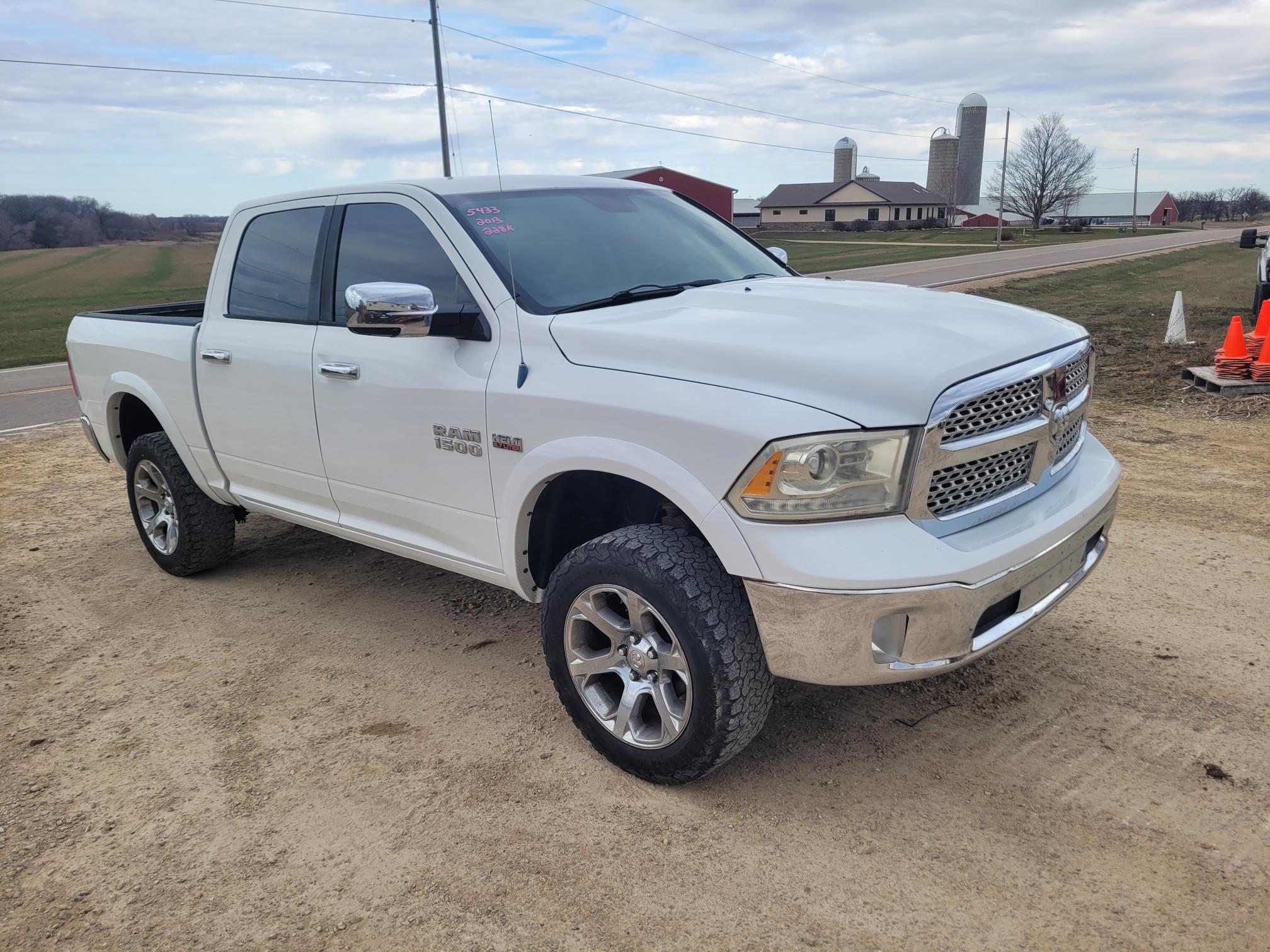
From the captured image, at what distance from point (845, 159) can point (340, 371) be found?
123219mm

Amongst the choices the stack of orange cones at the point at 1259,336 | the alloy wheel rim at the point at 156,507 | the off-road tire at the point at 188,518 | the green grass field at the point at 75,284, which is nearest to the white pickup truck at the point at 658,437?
the off-road tire at the point at 188,518

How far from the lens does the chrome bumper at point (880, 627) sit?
2660mm

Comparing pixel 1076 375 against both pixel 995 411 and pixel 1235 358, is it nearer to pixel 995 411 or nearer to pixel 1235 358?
pixel 995 411

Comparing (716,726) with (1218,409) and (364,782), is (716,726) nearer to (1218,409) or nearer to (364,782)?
(364,782)

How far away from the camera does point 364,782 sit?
3318 mm

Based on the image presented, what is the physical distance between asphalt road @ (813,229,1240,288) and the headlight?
1446cm

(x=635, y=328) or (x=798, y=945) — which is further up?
(x=635, y=328)

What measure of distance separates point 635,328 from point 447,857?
1.75 meters

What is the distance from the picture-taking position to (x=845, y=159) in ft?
387

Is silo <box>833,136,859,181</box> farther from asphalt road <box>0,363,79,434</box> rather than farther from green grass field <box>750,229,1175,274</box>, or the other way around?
asphalt road <box>0,363,79,434</box>

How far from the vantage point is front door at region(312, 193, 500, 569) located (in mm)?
3541

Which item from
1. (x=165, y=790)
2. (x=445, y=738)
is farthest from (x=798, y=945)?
(x=165, y=790)

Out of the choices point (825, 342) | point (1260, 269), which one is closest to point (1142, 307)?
point (1260, 269)

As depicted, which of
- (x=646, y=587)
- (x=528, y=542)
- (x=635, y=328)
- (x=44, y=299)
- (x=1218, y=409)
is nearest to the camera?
(x=646, y=587)
